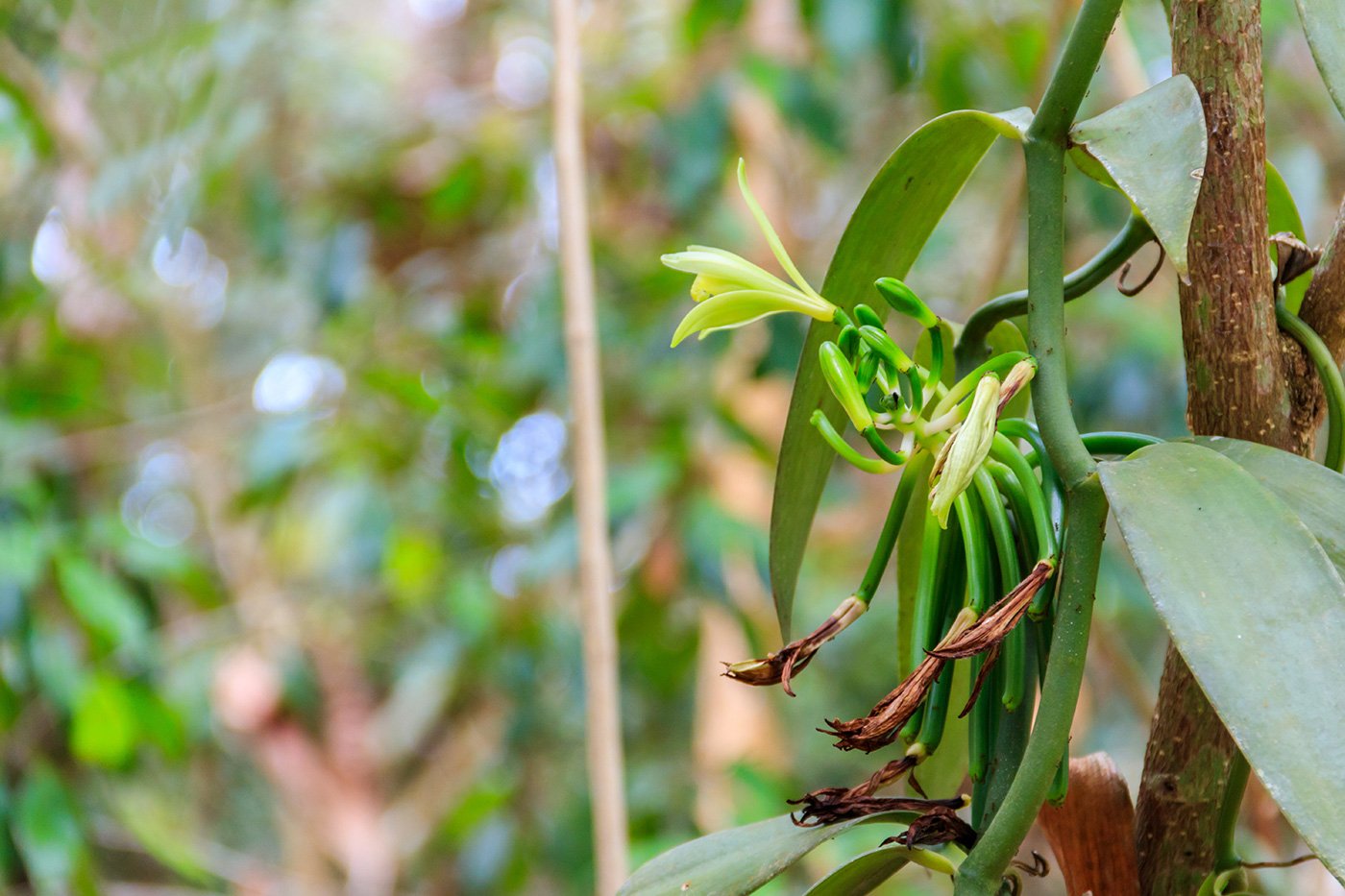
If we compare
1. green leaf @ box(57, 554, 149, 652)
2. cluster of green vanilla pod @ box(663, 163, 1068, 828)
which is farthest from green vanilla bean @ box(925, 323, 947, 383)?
green leaf @ box(57, 554, 149, 652)

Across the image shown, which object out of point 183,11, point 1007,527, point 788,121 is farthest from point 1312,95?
point 1007,527

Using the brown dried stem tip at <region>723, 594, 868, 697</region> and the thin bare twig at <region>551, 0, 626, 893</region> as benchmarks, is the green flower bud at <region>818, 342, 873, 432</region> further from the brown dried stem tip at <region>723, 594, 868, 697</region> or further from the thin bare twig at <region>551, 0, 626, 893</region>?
the thin bare twig at <region>551, 0, 626, 893</region>

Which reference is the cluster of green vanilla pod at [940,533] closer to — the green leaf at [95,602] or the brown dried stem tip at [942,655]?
the brown dried stem tip at [942,655]

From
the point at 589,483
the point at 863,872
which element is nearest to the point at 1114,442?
the point at 863,872

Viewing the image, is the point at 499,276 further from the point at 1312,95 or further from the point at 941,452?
the point at 941,452

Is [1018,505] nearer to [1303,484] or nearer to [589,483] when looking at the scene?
[1303,484]

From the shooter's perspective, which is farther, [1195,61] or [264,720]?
[264,720]

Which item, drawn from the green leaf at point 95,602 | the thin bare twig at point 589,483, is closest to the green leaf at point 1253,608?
the thin bare twig at point 589,483
